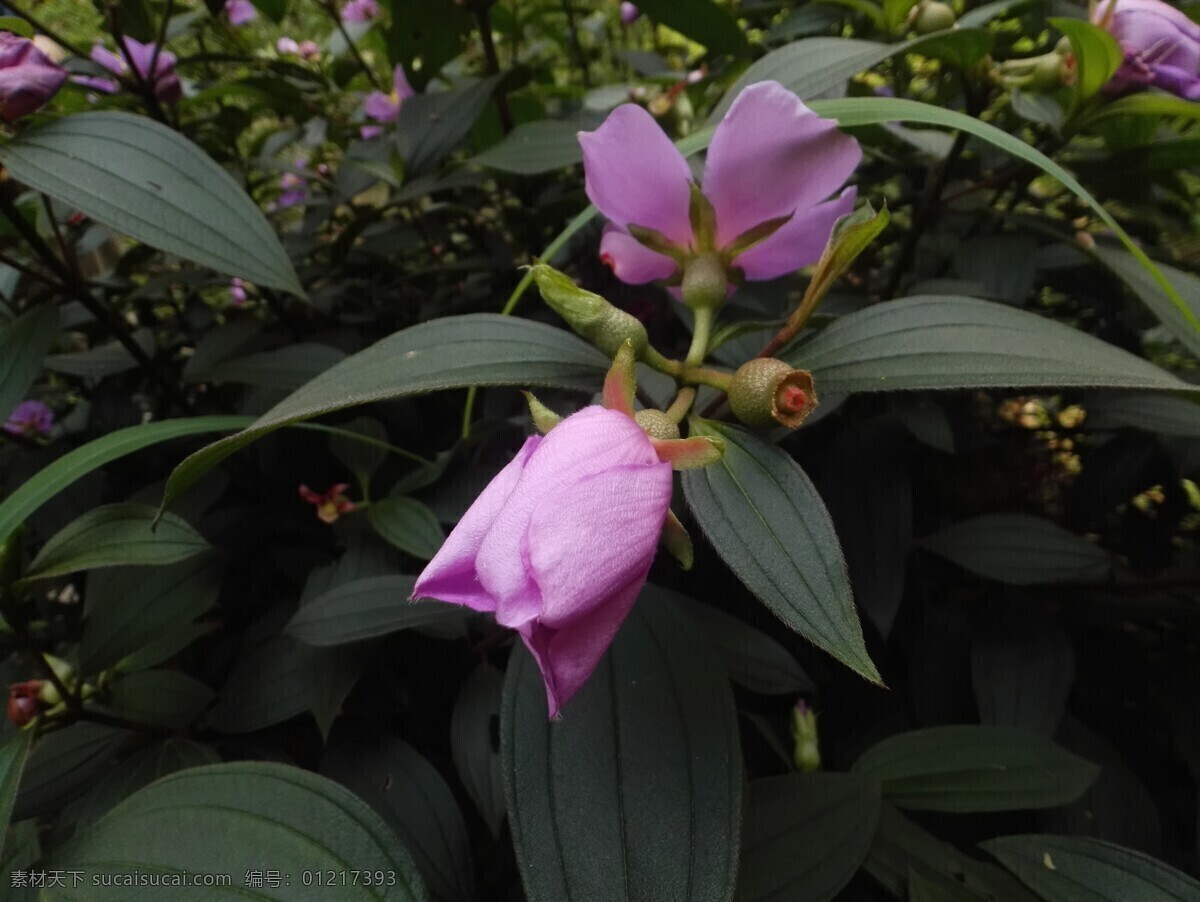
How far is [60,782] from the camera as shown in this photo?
532 mm

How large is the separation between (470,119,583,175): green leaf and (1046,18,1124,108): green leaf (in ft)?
1.24

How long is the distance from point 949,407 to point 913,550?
15 cm

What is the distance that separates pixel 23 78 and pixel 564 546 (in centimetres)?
55

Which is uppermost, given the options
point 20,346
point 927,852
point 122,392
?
point 20,346

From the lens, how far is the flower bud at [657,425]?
33 centimetres

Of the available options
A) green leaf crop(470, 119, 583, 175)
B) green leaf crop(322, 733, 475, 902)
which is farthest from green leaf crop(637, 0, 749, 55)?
green leaf crop(322, 733, 475, 902)

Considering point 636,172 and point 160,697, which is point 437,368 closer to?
point 636,172

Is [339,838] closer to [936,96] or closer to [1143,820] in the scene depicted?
[1143,820]

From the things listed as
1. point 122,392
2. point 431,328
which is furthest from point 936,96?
point 122,392

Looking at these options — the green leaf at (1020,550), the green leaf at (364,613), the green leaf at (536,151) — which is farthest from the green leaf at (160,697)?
the green leaf at (1020,550)

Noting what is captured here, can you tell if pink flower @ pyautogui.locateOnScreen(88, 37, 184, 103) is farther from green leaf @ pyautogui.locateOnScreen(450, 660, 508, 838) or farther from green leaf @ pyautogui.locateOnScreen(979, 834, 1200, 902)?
green leaf @ pyautogui.locateOnScreen(979, 834, 1200, 902)

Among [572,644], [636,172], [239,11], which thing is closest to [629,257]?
[636,172]

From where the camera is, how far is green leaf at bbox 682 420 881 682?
0.93 ft

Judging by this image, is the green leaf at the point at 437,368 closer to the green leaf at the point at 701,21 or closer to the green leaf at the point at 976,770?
the green leaf at the point at 976,770
